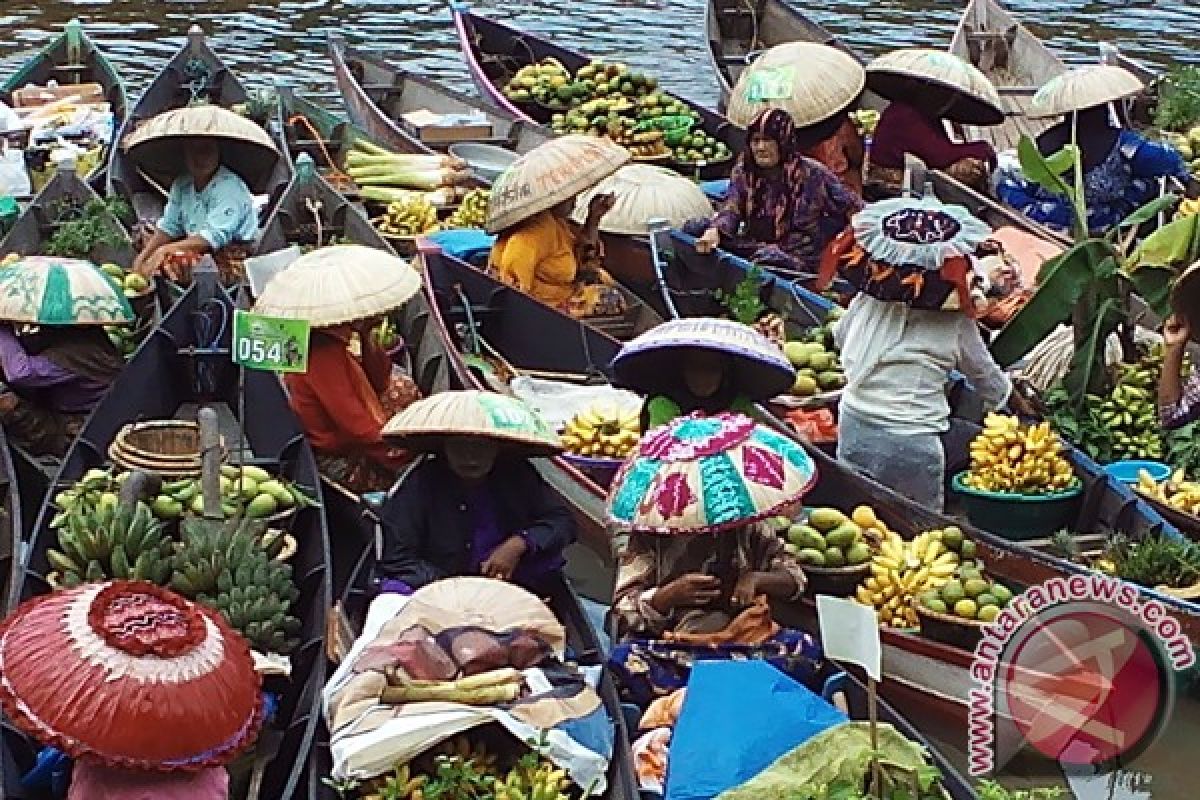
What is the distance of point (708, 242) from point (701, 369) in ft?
8.08

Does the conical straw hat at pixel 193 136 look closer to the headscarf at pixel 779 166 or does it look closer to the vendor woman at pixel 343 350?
the vendor woman at pixel 343 350

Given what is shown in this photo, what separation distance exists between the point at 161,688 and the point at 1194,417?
387cm

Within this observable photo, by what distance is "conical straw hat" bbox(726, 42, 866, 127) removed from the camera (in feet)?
27.0

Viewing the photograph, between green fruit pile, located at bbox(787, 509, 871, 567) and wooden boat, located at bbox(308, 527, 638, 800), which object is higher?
wooden boat, located at bbox(308, 527, 638, 800)

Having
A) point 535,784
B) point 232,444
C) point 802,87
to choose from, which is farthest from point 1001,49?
point 535,784

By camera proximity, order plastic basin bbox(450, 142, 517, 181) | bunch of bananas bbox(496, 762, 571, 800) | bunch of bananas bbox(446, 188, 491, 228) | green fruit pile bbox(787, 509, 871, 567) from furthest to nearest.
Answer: plastic basin bbox(450, 142, 517, 181), bunch of bananas bbox(446, 188, 491, 228), green fruit pile bbox(787, 509, 871, 567), bunch of bananas bbox(496, 762, 571, 800)

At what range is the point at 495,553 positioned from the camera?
190 inches

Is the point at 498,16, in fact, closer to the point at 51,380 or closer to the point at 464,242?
the point at 464,242

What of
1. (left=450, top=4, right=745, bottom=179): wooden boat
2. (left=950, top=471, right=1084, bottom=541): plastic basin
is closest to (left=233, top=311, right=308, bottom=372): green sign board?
(left=950, top=471, right=1084, bottom=541): plastic basin

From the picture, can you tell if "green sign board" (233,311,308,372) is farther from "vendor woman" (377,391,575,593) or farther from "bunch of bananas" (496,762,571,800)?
"bunch of bananas" (496,762,571,800)

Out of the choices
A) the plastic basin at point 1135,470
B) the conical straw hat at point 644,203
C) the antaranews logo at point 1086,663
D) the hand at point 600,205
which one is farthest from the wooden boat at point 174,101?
the antaranews logo at point 1086,663

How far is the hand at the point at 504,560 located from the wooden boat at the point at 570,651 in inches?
7.5

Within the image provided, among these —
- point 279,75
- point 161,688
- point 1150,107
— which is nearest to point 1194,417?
point 161,688

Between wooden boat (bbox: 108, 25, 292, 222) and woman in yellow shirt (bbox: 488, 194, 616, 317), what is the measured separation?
1806mm
